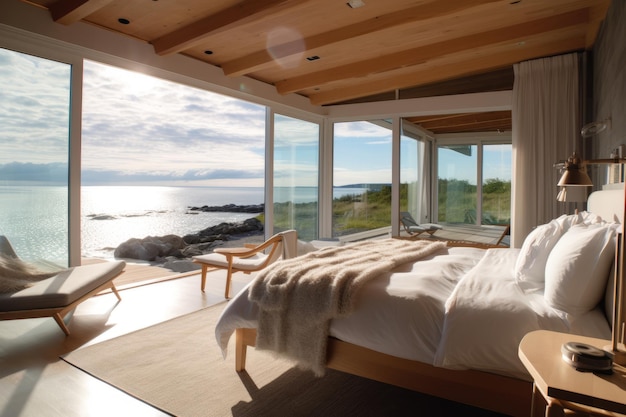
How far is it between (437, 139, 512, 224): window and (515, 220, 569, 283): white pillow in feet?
20.3

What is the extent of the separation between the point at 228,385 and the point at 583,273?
1.92m

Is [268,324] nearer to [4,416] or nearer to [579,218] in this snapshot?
[4,416]

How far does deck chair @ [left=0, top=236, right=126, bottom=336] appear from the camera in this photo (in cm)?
283

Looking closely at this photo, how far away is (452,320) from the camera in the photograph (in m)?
1.84

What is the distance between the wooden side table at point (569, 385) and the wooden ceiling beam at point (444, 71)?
5.26 meters

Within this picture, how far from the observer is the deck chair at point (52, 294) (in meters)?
2.83

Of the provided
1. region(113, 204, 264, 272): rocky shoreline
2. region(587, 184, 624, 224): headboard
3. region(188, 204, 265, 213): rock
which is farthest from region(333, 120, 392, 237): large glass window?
region(188, 204, 265, 213): rock

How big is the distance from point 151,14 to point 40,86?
1.22 m

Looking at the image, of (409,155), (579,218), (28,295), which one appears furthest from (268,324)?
(409,155)

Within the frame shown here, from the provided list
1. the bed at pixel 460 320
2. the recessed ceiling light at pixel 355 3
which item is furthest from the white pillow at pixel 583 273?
the recessed ceiling light at pixel 355 3

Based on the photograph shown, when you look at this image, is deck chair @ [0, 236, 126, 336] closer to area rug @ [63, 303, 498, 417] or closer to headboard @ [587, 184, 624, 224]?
area rug @ [63, 303, 498, 417]

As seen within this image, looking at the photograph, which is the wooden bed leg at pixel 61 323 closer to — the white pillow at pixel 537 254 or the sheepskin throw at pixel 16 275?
the sheepskin throw at pixel 16 275

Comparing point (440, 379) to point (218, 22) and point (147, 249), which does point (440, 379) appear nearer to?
point (218, 22)

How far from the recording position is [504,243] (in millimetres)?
7023
